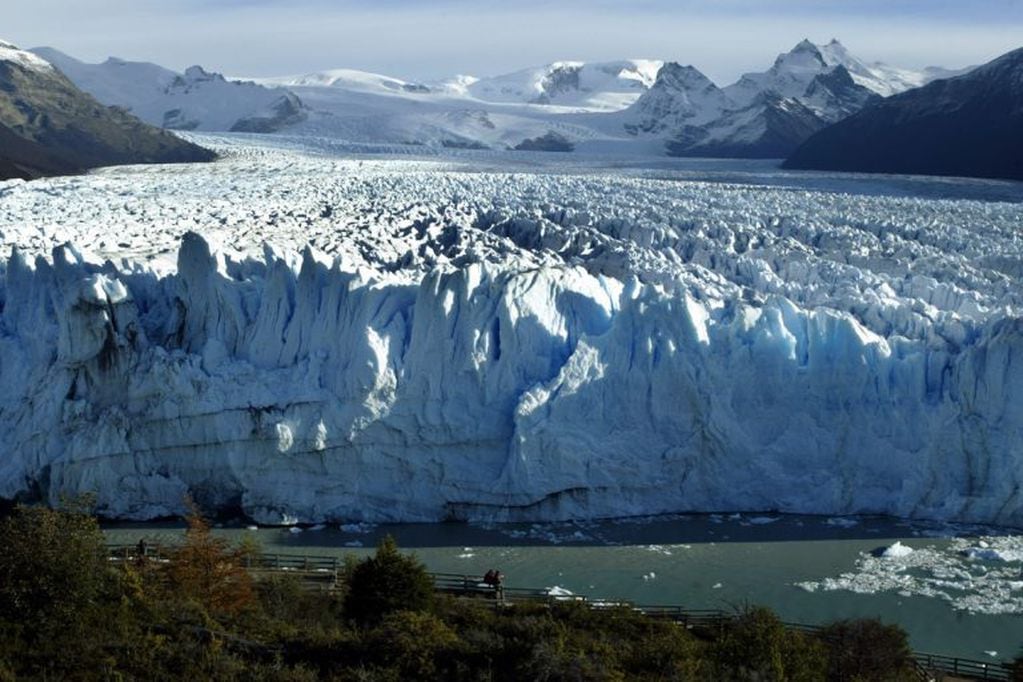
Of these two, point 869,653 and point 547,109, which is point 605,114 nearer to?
point 547,109

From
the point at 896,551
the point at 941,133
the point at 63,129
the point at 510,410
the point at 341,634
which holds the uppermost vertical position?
the point at 941,133

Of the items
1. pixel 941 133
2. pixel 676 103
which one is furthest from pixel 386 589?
pixel 676 103

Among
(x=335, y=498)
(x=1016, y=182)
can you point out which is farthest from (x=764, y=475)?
(x=1016, y=182)

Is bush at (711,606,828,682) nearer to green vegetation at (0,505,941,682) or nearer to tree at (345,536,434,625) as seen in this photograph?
green vegetation at (0,505,941,682)

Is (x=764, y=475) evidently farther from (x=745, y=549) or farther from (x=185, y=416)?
(x=185, y=416)

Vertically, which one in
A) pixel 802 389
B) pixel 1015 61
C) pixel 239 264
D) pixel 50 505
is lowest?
pixel 50 505

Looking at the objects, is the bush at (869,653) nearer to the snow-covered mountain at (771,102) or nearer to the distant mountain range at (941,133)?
the distant mountain range at (941,133)

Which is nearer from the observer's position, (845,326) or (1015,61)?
(845,326)
